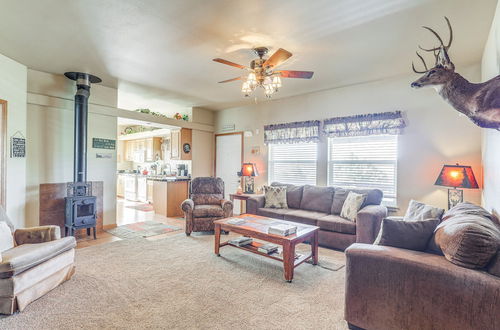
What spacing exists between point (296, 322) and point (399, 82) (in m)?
3.95

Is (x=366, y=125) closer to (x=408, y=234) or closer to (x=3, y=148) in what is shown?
(x=408, y=234)

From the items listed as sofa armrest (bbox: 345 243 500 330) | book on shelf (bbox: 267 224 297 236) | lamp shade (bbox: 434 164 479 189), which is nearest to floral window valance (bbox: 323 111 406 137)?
lamp shade (bbox: 434 164 479 189)

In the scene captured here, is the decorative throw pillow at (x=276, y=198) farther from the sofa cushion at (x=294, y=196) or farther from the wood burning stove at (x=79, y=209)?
the wood burning stove at (x=79, y=209)

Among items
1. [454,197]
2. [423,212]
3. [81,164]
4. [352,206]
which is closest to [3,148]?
[81,164]

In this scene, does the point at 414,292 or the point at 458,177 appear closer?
the point at 414,292

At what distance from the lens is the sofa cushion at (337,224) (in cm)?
367

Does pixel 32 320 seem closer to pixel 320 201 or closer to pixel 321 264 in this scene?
pixel 321 264

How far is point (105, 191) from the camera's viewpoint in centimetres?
496

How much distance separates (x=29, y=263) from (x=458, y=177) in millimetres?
4797

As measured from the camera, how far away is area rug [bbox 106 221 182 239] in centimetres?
454

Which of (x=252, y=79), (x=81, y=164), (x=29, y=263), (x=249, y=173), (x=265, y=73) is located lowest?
(x=29, y=263)

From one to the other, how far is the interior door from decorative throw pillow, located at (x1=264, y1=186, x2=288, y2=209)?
1767mm

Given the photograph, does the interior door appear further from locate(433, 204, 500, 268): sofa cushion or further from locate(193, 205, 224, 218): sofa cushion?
locate(433, 204, 500, 268): sofa cushion

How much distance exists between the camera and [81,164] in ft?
14.1
